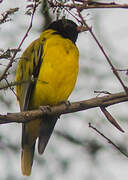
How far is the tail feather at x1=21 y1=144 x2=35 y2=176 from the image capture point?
5613 mm

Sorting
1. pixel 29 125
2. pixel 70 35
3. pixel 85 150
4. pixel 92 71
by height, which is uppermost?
pixel 70 35

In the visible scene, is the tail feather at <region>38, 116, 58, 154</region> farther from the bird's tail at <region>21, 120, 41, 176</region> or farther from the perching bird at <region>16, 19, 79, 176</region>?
the bird's tail at <region>21, 120, 41, 176</region>

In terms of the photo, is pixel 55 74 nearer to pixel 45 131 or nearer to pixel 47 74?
pixel 47 74

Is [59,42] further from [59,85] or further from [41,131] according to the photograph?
[41,131]

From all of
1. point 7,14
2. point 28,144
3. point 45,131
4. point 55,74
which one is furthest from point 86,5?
point 28,144

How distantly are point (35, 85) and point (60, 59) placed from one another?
44 cm

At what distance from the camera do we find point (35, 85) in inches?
199

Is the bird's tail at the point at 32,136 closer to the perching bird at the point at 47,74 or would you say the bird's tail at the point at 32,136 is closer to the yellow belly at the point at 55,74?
the perching bird at the point at 47,74

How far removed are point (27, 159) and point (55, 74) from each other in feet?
4.61

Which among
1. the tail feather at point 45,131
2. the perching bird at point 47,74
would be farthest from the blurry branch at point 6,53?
the tail feather at point 45,131

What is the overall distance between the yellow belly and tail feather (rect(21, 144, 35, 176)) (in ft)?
2.46

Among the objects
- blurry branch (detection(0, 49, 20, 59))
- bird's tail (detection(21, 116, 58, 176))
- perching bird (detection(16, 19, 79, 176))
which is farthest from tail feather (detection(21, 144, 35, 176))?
blurry branch (detection(0, 49, 20, 59))

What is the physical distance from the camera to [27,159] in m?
5.65

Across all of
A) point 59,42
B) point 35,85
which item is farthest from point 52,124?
point 59,42
